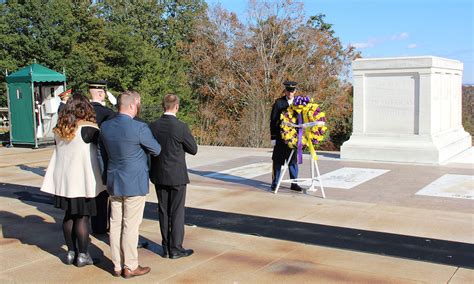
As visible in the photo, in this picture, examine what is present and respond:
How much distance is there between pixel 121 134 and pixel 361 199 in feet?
16.3

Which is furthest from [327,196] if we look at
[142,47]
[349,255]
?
[142,47]

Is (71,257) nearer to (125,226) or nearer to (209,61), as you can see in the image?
(125,226)

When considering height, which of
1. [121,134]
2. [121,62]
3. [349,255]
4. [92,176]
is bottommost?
[349,255]

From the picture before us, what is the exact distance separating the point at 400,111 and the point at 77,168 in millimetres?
9687

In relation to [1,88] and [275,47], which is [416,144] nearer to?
[275,47]

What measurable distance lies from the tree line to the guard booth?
9.75 metres

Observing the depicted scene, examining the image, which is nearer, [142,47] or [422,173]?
[422,173]

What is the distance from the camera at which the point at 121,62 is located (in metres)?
35.3

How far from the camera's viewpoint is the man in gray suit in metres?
4.98

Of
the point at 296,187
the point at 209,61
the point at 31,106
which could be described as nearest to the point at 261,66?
the point at 209,61

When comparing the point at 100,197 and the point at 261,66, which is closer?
the point at 100,197

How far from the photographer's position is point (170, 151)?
5.60m

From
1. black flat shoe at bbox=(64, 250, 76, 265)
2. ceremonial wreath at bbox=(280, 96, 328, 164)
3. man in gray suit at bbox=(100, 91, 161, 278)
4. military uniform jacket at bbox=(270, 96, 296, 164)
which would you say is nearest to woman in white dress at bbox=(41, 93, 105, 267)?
black flat shoe at bbox=(64, 250, 76, 265)

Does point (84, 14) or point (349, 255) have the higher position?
point (84, 14)
